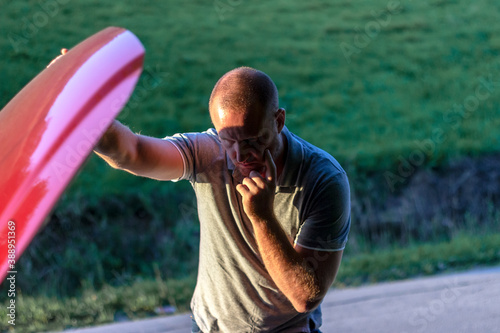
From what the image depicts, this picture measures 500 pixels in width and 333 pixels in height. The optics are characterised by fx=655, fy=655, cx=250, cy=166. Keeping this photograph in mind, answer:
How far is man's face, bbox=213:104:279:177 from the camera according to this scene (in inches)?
74.8

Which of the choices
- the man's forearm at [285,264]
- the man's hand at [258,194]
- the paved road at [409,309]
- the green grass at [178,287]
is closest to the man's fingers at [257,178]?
the man's hand at [258,194]

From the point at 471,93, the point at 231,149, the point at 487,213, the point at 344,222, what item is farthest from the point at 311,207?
the point at 471,93

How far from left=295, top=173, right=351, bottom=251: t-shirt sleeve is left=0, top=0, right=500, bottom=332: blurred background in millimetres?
2642

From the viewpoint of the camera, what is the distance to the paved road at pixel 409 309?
4102 millimetres

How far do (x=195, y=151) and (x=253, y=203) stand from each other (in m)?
0.38

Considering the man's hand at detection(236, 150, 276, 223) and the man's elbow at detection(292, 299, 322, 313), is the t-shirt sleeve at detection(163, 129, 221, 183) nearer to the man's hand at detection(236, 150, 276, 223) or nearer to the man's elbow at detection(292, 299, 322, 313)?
the man's hand at detection(236, 150, 276, 223)

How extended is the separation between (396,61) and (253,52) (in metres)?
2.23

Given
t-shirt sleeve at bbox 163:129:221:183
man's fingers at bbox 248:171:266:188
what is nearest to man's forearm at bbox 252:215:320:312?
man's fingers at bbox 248:171:266:188

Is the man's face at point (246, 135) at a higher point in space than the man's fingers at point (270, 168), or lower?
higher

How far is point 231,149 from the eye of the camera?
6.34 ft

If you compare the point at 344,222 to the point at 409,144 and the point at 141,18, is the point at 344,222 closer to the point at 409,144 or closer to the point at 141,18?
the point at 409,144

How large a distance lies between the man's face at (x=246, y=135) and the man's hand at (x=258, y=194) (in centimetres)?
6

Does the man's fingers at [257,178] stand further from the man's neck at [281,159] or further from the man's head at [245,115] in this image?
the man's neck at [281,159]

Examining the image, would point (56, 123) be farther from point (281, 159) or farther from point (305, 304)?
point (305, 304)
